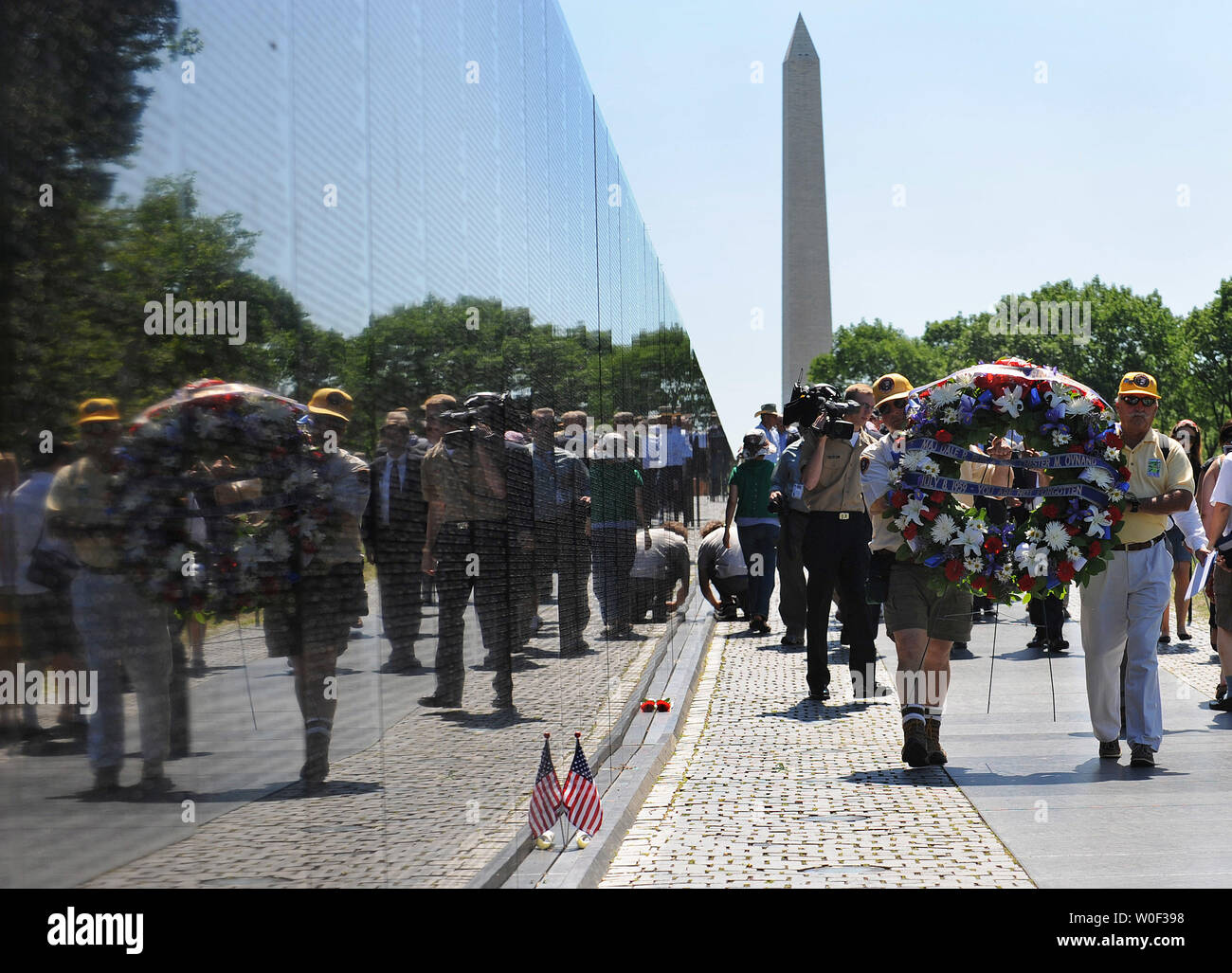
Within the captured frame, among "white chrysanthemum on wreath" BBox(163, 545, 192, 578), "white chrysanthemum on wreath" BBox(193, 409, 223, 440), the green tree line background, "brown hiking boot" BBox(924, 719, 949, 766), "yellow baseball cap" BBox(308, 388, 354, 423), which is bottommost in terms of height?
"brown hiking boot" BBox(924, 719, 949, 766)

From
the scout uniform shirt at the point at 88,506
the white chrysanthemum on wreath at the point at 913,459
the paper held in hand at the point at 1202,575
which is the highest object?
the white chrysanthemum on wreath at the point at 913,459

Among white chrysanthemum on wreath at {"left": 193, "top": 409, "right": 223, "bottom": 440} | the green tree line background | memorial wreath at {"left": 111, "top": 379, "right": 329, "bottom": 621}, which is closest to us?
memorial wreath at {"left": 111, "top": 379, "right": 329, "bottom": 621}

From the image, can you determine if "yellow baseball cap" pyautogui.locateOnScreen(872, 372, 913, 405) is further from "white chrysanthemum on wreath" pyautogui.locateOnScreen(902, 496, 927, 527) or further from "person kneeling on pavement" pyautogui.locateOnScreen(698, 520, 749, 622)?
"person kneeling on pavement" pyautogui.locateOnScreen(698, 520, 749, 622)

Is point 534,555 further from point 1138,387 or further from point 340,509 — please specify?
point 1138,387

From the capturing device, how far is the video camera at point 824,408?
34.3 ft

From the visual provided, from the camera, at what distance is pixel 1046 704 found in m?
10.2

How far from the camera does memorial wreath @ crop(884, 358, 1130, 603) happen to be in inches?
311

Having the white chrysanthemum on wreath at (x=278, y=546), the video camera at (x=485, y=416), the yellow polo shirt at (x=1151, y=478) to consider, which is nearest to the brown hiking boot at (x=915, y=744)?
the yellow polo shirt at (x=1151, y=478)

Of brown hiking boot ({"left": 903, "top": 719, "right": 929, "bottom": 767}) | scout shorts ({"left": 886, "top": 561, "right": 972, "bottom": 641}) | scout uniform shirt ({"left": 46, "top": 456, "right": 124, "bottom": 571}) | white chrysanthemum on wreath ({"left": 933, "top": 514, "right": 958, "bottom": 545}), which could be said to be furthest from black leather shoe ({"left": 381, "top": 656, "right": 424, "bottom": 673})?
scout shorts ({"left": 886, "top": 561, "right": 972, "bottom": 641})

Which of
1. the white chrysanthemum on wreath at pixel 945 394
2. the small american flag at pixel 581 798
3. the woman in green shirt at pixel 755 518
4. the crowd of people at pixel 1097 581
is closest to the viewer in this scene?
the small american flag at pixel 581 798

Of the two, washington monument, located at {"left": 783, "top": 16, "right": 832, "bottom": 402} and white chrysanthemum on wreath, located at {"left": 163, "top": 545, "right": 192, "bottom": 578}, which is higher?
washington monument, located at {"left": 783, "top": 16, "right": 832, "bottom": 402}

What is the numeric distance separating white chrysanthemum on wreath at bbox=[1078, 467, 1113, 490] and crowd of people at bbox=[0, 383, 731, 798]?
283 centimetres

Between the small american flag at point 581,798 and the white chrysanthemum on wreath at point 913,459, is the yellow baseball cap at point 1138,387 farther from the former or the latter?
the small american flag at point 581,798
